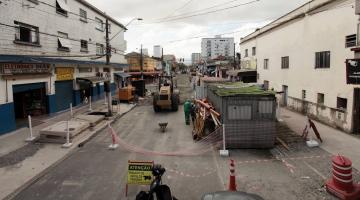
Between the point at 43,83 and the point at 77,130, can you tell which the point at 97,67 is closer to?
the point at 43,83

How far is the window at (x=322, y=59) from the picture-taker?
62.4 feet

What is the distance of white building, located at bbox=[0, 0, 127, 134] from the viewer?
17266mm

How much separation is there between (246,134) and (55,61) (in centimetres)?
1547

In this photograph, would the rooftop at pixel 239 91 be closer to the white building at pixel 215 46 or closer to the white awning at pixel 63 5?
the white awning at pixel 63 5

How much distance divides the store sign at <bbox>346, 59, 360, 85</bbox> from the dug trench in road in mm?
7096

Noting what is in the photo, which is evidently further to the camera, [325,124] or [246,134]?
[325,124]

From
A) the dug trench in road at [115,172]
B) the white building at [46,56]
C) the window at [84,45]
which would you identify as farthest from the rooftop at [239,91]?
the window at [84,45]

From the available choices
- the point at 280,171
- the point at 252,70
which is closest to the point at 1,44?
the point at 280,171

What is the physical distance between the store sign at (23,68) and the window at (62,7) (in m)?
5.03

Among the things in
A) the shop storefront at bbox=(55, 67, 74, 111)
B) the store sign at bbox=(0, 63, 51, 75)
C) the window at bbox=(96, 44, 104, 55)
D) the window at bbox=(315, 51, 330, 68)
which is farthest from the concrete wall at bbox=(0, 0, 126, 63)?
the window at bbox=(315, 51, 330, 68)

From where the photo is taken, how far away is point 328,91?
1881 cm

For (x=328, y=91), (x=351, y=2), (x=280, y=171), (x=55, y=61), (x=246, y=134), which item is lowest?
(x=280, y=171)

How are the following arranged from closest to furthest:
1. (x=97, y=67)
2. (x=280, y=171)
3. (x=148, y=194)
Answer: (x=148, y=194), (x=280, y=171), (x=97, y=67)

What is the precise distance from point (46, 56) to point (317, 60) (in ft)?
61.8
